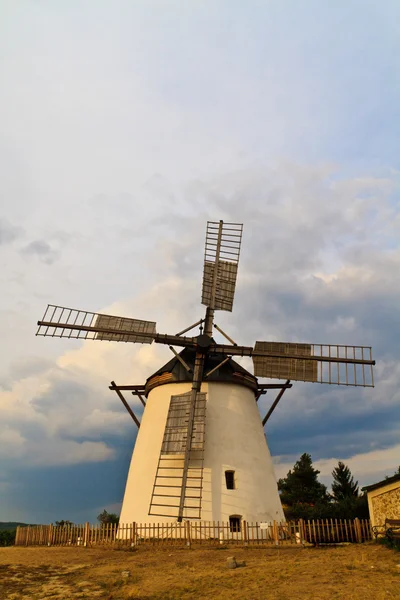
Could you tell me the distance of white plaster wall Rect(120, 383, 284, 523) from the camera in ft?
64.5

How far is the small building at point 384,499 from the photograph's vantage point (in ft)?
60.5

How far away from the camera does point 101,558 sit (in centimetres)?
1538

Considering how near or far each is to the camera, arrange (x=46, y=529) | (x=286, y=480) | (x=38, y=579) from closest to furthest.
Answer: (x=38, y=579)
(x=46, y=529)
(x=286, y=480)

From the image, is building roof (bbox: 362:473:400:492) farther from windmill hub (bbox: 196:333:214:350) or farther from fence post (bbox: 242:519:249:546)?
windmill hub (bbox: 196:333:214:350)

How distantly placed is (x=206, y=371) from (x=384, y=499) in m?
9.44

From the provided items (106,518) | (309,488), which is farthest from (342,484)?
(106,518)

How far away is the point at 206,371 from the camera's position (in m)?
22.5

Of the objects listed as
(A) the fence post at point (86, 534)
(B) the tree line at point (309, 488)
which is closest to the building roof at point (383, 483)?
(A) the fence post at point (86, 534)

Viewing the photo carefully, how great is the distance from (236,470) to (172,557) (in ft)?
18.8

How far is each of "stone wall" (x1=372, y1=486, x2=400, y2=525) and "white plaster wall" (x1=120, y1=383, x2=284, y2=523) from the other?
4182 millimetres

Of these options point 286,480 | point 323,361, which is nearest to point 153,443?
point 323,361

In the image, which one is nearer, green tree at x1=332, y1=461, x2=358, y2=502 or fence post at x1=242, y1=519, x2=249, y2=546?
fence post at x1=242, y1=519, x2=249, y2=546

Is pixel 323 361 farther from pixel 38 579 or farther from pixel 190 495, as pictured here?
pixel 38 579

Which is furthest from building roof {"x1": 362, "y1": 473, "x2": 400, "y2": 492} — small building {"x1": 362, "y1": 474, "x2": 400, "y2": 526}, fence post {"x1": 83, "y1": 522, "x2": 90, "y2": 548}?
fence post {"x1": 83, "y1": 522, "x2": 90, "y2": 548}
